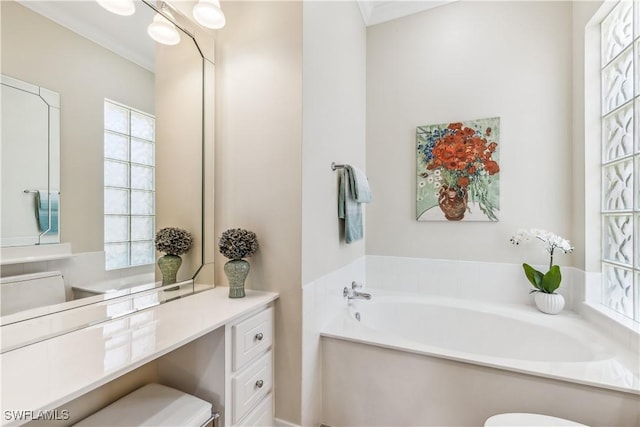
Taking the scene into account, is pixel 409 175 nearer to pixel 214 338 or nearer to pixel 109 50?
pixel 214 338

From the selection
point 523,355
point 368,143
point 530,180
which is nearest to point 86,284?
point 368,143

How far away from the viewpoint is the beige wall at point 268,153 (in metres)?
1.44

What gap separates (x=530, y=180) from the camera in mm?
2125

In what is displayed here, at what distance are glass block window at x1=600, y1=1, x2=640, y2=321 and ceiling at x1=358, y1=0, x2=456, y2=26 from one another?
1.17 metres

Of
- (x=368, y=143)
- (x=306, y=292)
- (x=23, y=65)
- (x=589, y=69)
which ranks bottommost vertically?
(x=306, y=292)

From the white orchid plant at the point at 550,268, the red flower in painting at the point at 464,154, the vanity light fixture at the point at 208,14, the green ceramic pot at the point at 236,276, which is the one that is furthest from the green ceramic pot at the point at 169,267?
the white orchid plant at the point at 550,268

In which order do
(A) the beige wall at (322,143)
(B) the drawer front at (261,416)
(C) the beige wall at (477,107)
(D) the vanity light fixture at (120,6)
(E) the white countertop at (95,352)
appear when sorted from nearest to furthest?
1. (E) the white countertop at (95,352)
2. (D) the vanity light fixture at (120,6)
3. (B) the drawer front at (261,416)
4. (A) the beige wall at (322,143)
5. (C) the beige wall at (477,107)

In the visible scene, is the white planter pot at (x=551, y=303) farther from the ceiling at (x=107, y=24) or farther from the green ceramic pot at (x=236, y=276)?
the ceiling at (x=107, y=24)

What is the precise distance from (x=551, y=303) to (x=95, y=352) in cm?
248

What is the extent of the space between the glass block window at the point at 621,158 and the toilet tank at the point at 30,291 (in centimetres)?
265

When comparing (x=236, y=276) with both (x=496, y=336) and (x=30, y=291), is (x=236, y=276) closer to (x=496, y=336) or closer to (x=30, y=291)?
(x=30, y=291)

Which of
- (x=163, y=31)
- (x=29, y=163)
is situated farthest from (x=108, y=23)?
(x=29, y=163)

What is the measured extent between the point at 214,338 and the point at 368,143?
6.68 ft

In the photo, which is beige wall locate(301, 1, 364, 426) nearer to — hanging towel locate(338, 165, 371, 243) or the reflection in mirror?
hanging towel locate(338, 165, 371, 243)
